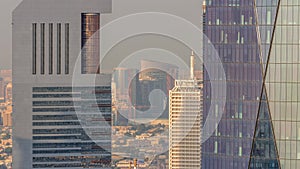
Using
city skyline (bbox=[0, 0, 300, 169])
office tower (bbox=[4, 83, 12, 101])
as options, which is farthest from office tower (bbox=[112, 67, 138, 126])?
office tower (bbox=[4, 83, 12, 101])

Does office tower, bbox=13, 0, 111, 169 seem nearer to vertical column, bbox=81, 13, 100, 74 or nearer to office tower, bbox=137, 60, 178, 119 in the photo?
vertical column, bbox=81, 13, 100, 74

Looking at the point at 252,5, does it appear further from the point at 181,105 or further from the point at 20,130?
the point at 20,130

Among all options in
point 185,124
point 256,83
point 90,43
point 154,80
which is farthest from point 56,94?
point 256,83

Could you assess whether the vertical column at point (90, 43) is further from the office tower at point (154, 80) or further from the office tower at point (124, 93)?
the office tower at point (154, 80)

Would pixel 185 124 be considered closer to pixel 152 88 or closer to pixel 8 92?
pixel 8 92

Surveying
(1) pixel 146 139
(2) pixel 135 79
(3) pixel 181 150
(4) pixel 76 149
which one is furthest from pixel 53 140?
(2) pixel 135 79

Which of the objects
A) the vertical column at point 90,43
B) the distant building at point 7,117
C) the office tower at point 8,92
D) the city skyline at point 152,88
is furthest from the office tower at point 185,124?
the office tower at point 8,92
